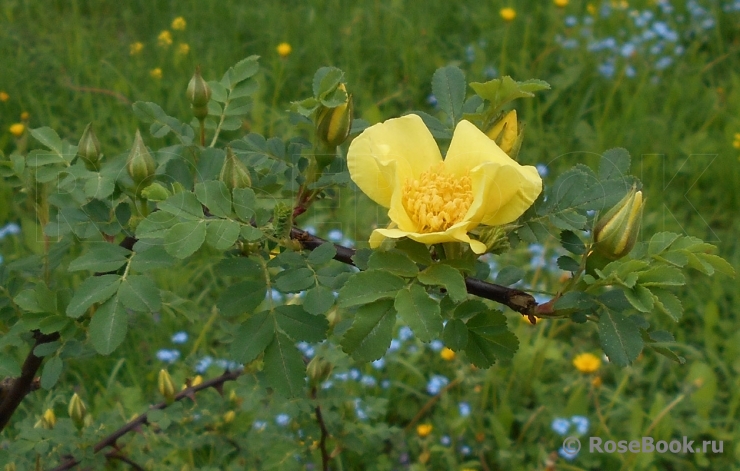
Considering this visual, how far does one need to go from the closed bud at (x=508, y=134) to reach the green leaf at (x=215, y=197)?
0.99 ft

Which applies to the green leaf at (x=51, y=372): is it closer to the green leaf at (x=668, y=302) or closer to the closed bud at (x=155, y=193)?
the closed bud at (x=155, y=193)

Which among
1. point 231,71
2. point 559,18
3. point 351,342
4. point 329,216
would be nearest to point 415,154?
point 351,342

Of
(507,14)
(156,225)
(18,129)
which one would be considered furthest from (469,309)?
(507,14)

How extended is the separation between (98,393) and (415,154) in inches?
58.4

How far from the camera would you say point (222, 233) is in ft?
2.64

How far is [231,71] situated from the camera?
1.14 m

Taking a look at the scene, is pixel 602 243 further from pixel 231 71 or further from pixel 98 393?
pixel 98 393

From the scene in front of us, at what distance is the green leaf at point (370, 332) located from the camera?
742 mm

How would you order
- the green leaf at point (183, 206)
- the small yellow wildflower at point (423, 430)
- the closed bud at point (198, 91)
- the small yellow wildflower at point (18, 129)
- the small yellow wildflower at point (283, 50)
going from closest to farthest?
1. the green leaf at point (183, 206)
2. the closed bud at point (198, 91)
3. the small yellow wildflower at point (423, 430)
4. the small yellow wildflower at point (18, 129)
5. the small yellow wildflower at point (283, 50)

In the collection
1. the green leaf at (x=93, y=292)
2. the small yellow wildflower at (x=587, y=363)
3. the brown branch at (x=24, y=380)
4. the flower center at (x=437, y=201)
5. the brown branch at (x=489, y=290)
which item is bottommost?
the small yellow wildflower at (x=587, y=363)

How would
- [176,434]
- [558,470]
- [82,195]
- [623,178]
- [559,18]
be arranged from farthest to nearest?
[559,18] < [558,470] < [176,434] < [82,195] < [623,178]

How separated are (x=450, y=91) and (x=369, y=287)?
0.35 m

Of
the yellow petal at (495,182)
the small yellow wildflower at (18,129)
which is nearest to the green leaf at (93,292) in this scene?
the yellow petal at (495,182)

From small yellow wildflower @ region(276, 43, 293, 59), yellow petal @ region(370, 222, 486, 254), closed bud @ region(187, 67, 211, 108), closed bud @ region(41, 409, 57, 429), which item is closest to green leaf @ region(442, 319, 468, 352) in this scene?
yellow petal @ region(370, 222, 486, 254)
